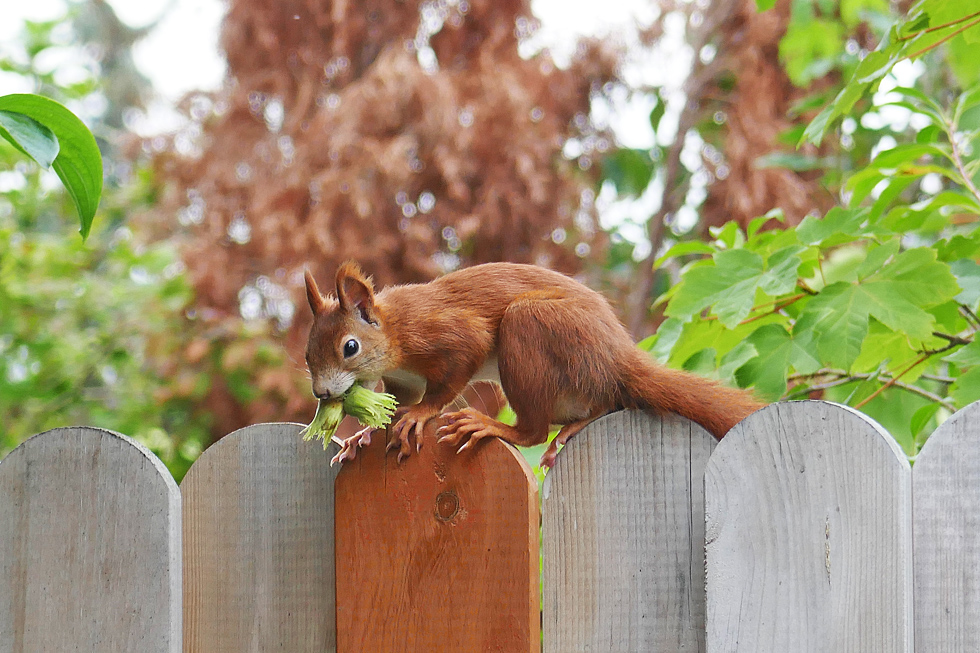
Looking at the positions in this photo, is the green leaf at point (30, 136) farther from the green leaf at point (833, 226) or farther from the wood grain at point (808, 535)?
the green leaf at point (833, 226)

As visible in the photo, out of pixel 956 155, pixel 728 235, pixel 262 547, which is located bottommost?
pixel 262 547

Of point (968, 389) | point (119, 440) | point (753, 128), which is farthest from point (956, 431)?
point (753, 128)

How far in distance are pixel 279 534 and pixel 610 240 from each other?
9.92 feet

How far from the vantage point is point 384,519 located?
3.38 feet

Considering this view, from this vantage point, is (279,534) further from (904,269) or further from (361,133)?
(361,133)

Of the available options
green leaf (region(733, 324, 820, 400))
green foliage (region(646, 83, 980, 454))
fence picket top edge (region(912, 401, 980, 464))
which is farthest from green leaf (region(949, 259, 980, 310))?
fence picket top edge (region(912, 401, 980, 464))

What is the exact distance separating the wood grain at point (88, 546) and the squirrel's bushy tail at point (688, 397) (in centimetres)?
57

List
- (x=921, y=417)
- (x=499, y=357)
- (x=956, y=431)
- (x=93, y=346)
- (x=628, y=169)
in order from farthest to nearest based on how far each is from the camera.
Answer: (x=628, y=169) → (x=93, y=346) → (x=921, y=417) → (x=499, y=357) → (x=956, y=431)

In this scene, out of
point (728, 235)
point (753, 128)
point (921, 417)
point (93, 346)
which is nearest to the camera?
point (921, 417)

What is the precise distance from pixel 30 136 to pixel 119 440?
0.37 metres

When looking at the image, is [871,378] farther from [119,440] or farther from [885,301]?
[119,440]

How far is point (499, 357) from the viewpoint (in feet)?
3.52

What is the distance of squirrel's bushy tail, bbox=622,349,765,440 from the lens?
0.98 metres

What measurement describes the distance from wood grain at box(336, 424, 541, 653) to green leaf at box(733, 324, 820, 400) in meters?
0.33
